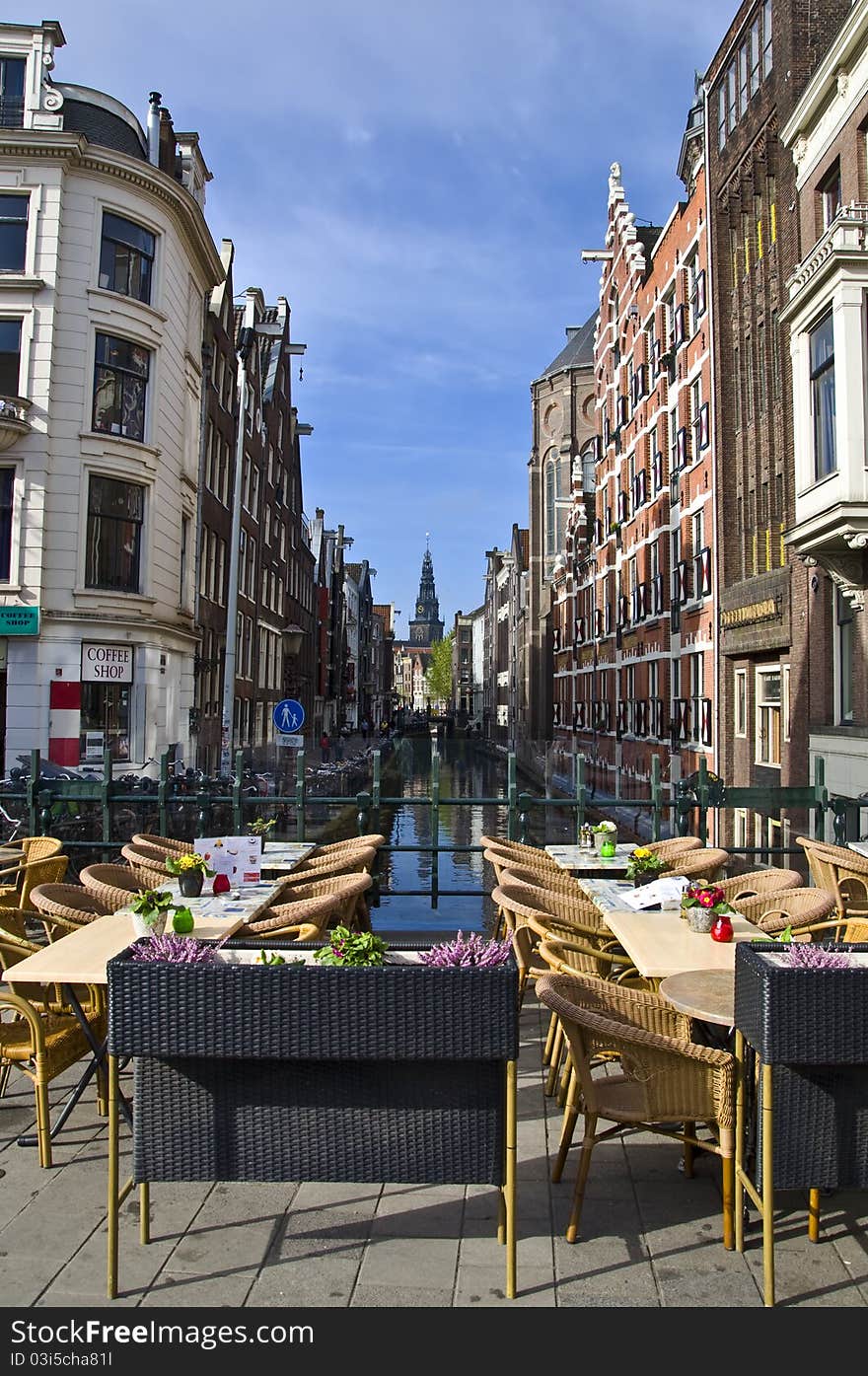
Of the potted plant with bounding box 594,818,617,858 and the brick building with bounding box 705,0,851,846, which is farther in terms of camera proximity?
the brick building with bounding box 705,0,851,846

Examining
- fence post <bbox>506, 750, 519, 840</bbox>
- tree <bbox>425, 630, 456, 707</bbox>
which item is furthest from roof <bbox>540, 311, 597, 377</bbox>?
tree <bbox>425, 630, 456, 707</bbox>

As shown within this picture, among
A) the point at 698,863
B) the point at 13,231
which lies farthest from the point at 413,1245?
the point at 13,231

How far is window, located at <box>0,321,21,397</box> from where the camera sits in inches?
834

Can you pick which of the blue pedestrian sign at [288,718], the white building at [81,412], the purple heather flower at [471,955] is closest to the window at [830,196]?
the blue pedestrian sign at [288,718]

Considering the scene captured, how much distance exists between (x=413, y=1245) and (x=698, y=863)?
4.62 meters

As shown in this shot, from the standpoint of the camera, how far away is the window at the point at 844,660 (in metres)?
16.8

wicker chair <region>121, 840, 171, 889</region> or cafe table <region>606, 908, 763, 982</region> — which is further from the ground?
wicker chair <region>121, 840, 171, 889</region>

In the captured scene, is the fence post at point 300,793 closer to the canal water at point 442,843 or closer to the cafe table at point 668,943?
the canal water at point 442,843

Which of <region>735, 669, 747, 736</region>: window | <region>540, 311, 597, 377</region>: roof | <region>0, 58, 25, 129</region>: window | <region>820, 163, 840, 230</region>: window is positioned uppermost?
<region>540, 311, 597, 377</region>: roof

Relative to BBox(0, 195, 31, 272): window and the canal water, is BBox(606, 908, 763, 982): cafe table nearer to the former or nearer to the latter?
the canal water

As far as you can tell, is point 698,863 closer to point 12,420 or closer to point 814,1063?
point 814,1063

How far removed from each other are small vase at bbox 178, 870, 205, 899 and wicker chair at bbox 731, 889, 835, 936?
3331 mm

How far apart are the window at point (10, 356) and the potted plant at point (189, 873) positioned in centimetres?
1821
